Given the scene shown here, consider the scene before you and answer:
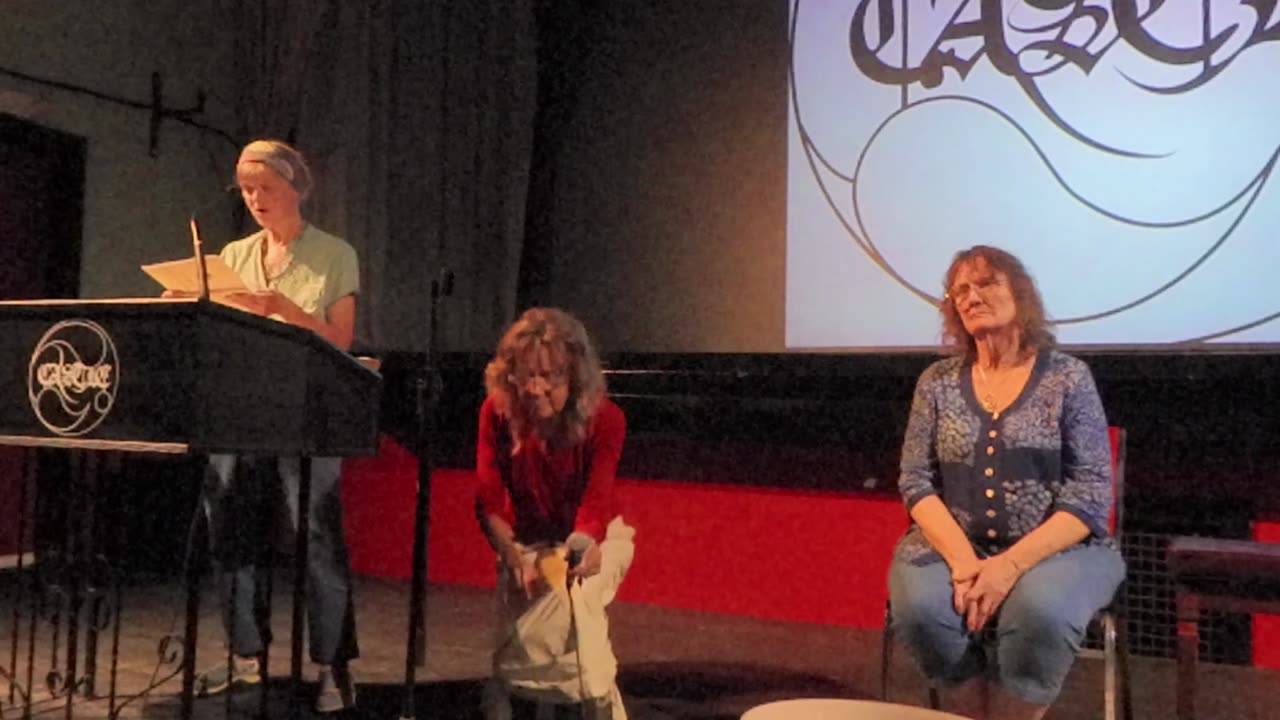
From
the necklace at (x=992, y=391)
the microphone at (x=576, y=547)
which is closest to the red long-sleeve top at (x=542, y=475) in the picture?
the microphone at (x=576, y=547)

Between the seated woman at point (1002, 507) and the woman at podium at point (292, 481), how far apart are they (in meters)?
1.30

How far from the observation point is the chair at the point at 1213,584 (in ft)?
6.64

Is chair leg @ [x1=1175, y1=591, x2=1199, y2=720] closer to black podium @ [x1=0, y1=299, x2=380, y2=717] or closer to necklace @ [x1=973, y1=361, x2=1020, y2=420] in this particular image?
necklace @ [x1=973, y1=361, x2=1020, y2=420]

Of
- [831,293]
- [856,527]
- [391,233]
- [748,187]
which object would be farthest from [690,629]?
[391,233]

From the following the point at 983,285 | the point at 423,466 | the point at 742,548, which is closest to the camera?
the point at 983,285

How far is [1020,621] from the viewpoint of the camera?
1.88m

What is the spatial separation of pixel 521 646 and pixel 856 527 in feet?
5.84

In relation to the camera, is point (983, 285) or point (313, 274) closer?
point (983, 285)

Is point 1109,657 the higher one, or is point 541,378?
point 541,378

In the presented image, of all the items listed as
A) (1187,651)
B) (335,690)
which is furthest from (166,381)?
(1187,651)

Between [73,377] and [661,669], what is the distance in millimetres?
1796

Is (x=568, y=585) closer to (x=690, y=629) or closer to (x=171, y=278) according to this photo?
(x=171, y=278)

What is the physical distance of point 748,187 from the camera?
14.2 ft

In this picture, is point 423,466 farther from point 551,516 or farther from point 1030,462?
point 1030,462
